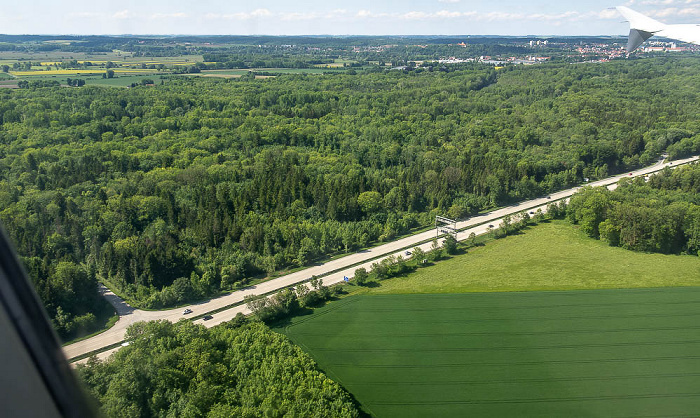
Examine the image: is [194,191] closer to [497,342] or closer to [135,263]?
[135,263]

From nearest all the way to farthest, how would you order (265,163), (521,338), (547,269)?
(521,338) < (547,269) < (265,163)

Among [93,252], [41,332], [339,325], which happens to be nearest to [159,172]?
[93,252]

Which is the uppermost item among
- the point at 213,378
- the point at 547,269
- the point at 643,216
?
the point at 213,378

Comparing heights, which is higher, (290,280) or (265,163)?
(265,163)

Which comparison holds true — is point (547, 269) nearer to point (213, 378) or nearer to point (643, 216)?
point (643, 216)

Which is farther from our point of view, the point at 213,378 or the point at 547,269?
the point at 547,269

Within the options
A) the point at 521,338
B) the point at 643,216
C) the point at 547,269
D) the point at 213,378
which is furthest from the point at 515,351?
the point at 643,216

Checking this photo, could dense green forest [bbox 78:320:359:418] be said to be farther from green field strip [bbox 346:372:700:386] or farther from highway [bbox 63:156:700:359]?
highway [bbox 63:156:700:359]

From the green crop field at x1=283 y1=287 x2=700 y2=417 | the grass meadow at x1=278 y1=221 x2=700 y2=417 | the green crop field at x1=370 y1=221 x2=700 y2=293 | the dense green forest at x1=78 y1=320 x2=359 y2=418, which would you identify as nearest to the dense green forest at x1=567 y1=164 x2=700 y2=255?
the green crop field at x1=370 y1=221 x2=700 y2=293
